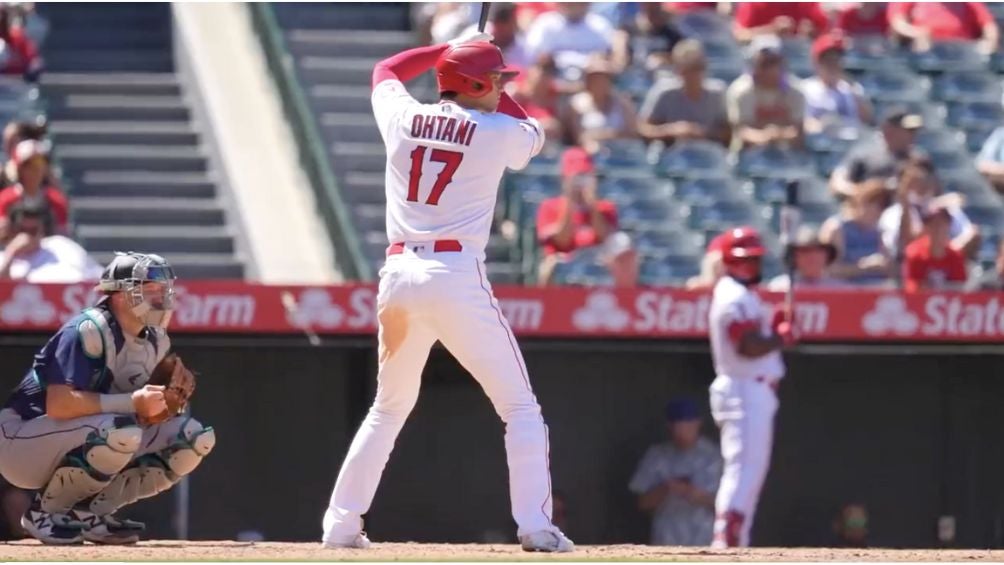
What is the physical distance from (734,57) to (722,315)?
13.0ft

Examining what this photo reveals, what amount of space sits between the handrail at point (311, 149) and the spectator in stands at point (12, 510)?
2640mm

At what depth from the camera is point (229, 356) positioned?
1114 centimetres

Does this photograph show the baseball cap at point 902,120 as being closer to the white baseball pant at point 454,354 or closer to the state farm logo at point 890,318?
the state farm logo at point 890,318

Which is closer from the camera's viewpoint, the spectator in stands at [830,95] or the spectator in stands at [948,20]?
the spectator in stands at [830,95]

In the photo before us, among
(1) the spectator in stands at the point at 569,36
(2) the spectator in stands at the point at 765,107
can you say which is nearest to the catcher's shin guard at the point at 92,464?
(2) the spectator in stands at the point at 765,107

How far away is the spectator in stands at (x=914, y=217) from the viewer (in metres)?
12.3

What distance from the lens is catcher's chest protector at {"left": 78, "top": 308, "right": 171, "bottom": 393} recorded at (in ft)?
24.6

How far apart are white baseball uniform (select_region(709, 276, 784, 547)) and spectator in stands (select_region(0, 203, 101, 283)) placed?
3145mm

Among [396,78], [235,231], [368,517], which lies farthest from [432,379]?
[396,78]

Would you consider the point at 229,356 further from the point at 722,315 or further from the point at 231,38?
the point at 231,38

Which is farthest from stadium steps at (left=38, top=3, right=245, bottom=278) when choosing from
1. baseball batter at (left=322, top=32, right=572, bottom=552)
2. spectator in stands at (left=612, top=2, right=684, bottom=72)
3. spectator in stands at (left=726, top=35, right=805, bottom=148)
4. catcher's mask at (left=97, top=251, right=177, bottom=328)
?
baseball batter at (left=322, top=32, right=572, bottom=552)

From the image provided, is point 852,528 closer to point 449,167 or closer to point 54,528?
point 449,167

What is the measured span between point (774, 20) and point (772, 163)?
171 cm

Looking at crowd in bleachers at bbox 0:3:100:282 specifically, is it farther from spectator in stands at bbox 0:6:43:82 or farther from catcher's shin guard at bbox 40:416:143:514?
catcher's shin guard at bbox 40:416:143:514
